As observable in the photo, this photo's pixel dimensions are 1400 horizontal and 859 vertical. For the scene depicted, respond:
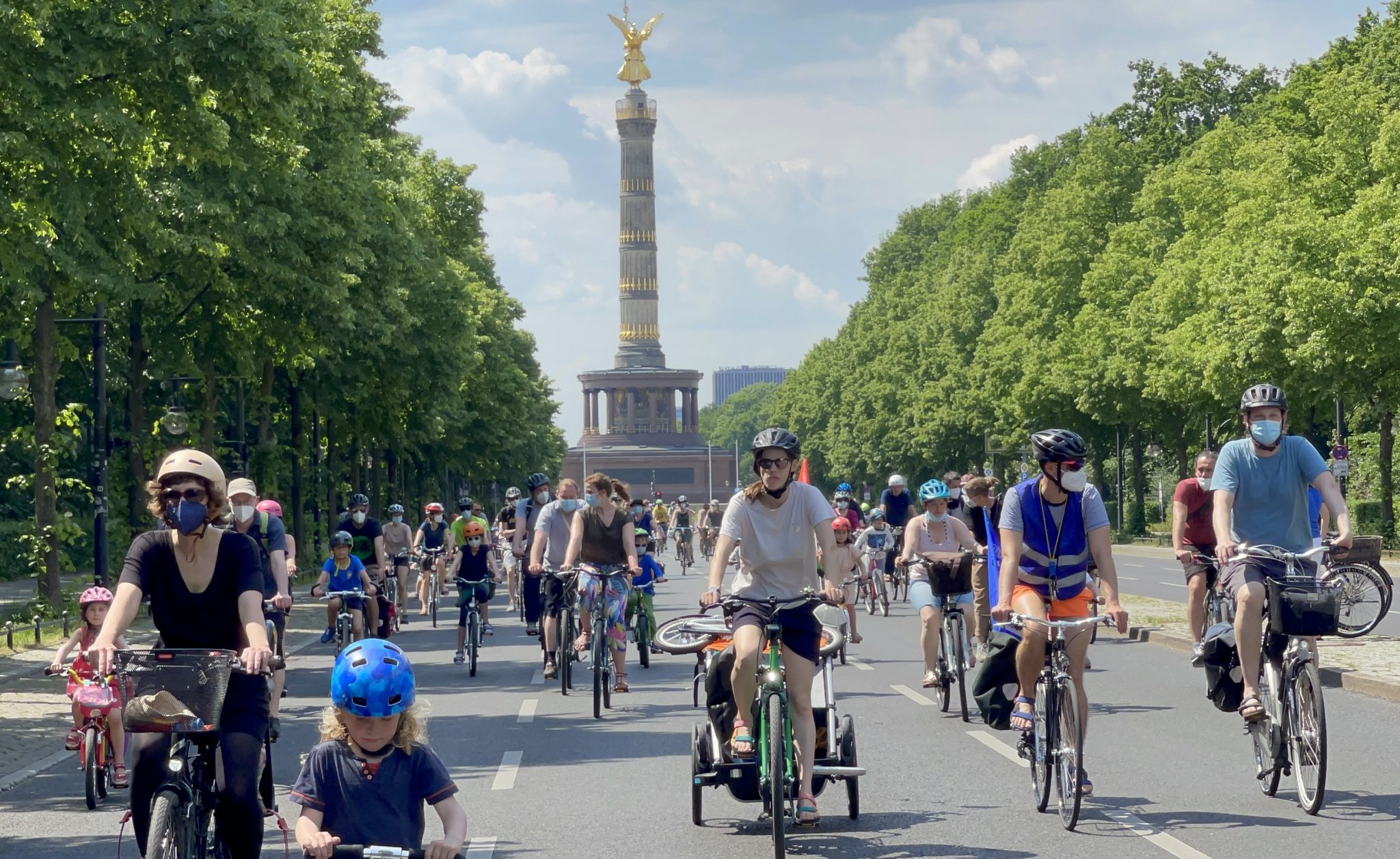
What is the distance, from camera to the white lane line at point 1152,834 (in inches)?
315

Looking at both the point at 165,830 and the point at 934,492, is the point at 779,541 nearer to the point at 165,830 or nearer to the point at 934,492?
the point at 165,830

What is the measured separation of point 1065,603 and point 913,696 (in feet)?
20.9

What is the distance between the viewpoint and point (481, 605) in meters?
19.6

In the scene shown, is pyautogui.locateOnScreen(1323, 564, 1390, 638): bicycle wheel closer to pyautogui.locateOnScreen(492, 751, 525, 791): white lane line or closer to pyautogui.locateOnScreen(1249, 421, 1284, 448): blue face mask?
pyautogui.locateOnScreen(492, 751, 525, 791): white lane line

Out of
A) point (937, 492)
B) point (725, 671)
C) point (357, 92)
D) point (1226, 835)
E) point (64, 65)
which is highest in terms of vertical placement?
point (357, 92)

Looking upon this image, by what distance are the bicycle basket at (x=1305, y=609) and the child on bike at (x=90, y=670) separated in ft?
18.8

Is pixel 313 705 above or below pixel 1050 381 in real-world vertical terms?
below

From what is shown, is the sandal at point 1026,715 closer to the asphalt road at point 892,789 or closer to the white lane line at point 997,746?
the asphalt road at point 892,789

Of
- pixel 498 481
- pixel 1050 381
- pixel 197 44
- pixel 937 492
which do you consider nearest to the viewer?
pixel 937 492

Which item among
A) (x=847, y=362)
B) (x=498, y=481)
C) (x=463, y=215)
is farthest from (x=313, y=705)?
(x=847, y=362)

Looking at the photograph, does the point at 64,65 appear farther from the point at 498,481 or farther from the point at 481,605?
the point at 498,481

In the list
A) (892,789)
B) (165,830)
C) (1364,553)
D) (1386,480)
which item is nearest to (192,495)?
(165,830)

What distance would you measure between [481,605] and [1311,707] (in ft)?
38.8

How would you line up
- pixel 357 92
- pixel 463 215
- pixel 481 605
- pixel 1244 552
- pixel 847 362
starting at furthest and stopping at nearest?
pixel 847 362, pixel 463 215, pixel 357 92, pixel 481 605, pixel 1244 552
